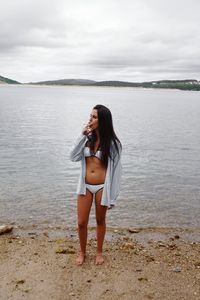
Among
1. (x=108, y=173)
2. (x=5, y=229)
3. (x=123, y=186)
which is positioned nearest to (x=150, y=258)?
(x=108, y=173)

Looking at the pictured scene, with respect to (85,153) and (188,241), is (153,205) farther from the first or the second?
(85,153)

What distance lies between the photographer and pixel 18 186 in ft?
49.1

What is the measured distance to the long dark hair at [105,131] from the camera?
6.80m

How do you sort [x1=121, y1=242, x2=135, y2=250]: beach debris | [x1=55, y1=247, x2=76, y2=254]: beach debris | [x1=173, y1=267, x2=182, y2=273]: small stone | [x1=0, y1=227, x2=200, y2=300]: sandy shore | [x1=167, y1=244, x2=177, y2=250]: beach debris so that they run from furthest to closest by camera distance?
1. [x1=167, y1=244, x2=177, y2=250]: beach debris
2. [x1=121, y1=242, x2=135, y2=250]: beach debris
3. [x1=55, y1=247, x2=76, y2=254]: beach debris
4. [x1=173, y1=267, x2=182, y2=273]: small stone
5. [x1=0, y1=227, x2=200, y2=300]: sandy shore

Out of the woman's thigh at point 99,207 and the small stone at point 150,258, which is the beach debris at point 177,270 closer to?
the small stone at point 150,258

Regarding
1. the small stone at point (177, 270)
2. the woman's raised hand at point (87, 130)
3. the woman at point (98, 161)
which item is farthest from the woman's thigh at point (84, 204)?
the small stone at point (177, 270)

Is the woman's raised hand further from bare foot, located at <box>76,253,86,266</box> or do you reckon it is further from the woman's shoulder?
bare foot, located at <box>76,253,86,266</box>

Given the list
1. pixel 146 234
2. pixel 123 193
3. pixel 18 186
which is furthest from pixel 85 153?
pixel 18 186

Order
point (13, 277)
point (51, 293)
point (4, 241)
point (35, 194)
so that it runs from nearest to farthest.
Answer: point (51, 293)
point (13, 277)
point (4, 241)
point (35, 194)

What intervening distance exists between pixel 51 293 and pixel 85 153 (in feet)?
7.19

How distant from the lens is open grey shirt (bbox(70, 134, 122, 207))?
22.7 ft

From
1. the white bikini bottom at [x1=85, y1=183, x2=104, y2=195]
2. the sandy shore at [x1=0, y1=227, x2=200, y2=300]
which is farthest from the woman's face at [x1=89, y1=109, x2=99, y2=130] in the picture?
the sandy shore at [x1=0, y1=227, x2=200, y2=300]

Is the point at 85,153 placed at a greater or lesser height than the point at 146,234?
greater

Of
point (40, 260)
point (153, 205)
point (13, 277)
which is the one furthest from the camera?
point (153, 205)
